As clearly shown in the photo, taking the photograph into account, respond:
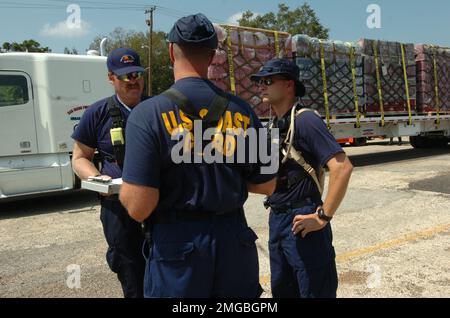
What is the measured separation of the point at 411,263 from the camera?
14.7ft

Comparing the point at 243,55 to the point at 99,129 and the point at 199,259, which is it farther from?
the point at 199,259

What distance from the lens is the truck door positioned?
7.18m

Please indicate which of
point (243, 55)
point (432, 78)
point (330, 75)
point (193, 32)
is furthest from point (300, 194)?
point (432, 78)

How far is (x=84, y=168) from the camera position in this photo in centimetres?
293

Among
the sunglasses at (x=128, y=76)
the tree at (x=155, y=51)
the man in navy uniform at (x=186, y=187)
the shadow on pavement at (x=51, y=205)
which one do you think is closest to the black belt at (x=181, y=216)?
the man in navy uniform at (x=186, y=187)

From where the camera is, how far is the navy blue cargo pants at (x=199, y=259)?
5.92ft

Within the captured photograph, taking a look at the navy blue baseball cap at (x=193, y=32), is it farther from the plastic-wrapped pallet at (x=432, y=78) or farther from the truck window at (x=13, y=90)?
the plastic-wrapped pallet at (x=432, y=78)

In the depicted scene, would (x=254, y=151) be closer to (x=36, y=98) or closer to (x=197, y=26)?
(x=197, y=26)

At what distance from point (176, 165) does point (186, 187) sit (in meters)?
0.10

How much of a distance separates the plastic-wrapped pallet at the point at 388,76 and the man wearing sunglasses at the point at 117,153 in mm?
9491

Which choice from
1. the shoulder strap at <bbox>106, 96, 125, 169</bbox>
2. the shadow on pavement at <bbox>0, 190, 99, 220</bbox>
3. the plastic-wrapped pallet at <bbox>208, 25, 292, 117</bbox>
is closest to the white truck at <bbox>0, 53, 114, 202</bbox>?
the shadow on pavement at <bbox>0, 190, 99, 220</bbox>

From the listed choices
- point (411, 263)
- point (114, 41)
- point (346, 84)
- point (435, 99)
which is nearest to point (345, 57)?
point (346, 84)

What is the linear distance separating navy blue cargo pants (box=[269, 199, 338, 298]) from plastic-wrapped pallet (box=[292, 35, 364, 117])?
7.78m

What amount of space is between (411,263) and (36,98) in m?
6.04
